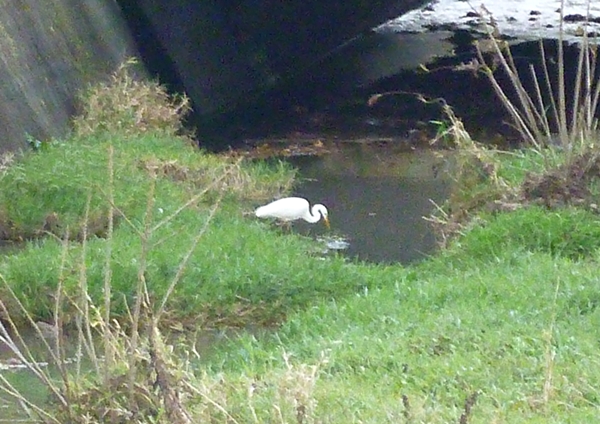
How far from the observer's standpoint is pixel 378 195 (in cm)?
922

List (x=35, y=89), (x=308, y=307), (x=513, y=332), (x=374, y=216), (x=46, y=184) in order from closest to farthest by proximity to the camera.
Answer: (x=513, y=332) < (x=308, y=307) < (x=46, y=184) < (x=374, y=216) < (x=35, y=89)

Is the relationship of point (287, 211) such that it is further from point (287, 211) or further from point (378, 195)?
point (378, 195)

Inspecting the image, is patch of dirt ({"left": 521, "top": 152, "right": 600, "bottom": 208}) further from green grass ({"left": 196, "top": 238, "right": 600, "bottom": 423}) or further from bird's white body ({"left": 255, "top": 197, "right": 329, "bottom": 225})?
bird's white body ({"left": 255, "top": 197, "right": 329, "bottom": 225})

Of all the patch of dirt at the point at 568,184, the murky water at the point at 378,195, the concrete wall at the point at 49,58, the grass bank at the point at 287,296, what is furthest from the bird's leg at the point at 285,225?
the concrete wall at the point at 49,58

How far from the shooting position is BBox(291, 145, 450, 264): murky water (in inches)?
301

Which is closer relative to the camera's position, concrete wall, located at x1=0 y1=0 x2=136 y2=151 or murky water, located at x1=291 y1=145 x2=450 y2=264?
murky water, located at x1=291 y1=145 x2=450 y2=264

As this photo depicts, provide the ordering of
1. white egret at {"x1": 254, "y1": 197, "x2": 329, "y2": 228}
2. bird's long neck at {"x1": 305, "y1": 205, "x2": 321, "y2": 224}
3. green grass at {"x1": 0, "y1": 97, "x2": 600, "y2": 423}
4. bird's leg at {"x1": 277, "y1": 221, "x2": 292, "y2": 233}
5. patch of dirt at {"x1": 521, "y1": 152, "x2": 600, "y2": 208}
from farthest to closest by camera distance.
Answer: bird's leg at {"x1": 277, "y1": 221, "x2": 292, "y2": 233}, bird's long neck at {"x1": 305, "y1": 205, "x2": 321, "y2": 224}, white egret at {"x1": 254, "y1": 197, "x2": 329, "y2": 228}, patch of dirt at {"x1": 521, "y1": 152, "x2": 600, "y2": 208}, green grass at {"x1": 0, "y1": 97, "x2": 600, "y2": 423}

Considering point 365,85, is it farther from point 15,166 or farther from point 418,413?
point 418,413

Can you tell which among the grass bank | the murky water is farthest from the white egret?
the murky water

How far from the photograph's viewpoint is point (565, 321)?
510 centimetres

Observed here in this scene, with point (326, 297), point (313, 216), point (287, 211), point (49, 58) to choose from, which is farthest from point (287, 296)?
point (49, 58)

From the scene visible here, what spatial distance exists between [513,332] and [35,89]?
5.45 m

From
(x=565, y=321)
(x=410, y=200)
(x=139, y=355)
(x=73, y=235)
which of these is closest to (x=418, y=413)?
(x=139, y=355)

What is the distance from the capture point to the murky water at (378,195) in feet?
25.1
